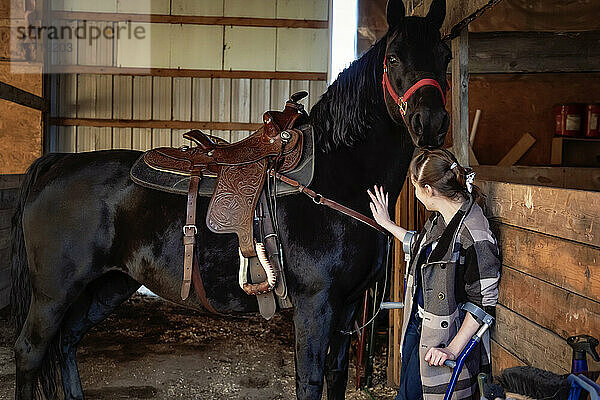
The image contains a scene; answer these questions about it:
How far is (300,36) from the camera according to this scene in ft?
25.0

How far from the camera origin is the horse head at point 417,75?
1864mm

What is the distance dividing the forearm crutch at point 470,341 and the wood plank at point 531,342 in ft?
0.52

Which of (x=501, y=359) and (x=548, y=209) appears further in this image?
(x=501, y=359)

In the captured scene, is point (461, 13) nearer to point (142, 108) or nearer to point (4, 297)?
point (4, 297)

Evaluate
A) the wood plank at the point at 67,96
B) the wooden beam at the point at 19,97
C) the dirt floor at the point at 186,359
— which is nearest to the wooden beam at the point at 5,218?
the dirt floor at the point at 186,359

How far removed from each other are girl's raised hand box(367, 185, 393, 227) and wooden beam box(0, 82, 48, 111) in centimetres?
370

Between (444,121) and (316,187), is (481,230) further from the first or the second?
(316,187)

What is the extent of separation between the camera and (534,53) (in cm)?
511

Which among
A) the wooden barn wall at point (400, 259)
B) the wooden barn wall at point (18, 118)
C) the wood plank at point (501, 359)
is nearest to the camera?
the wood plank at point (501, 359)

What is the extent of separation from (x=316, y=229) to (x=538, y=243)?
80 cm

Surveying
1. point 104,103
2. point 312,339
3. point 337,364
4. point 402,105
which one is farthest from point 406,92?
point 104,103

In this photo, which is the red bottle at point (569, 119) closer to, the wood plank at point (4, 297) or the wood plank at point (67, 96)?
the wood plank at point (4, 297)

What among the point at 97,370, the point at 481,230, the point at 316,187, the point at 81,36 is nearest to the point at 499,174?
the point at 316,187

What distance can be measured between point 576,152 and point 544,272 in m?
4.21
